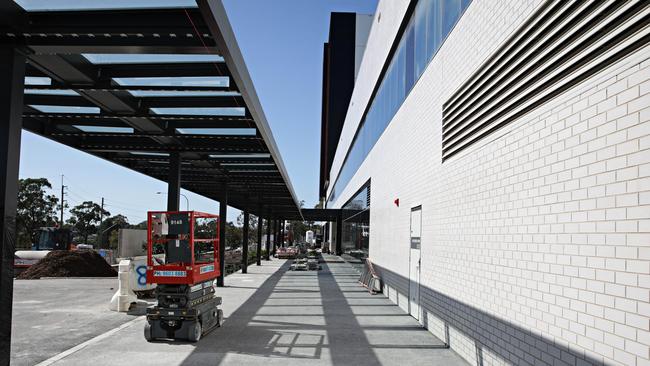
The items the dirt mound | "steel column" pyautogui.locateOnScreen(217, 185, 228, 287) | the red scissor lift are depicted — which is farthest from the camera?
the dirt mound

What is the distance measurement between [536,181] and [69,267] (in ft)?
84.6

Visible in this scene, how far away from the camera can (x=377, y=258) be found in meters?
22.5

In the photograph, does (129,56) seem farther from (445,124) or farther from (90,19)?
(445,124)

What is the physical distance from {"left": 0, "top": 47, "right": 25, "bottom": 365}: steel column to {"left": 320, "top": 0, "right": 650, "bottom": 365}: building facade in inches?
239

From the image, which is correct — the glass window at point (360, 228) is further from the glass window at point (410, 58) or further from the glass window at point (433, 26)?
the glass window at point (433, 26)

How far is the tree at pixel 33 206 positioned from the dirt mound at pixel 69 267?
45.1m

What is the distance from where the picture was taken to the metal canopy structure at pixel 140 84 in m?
6.27

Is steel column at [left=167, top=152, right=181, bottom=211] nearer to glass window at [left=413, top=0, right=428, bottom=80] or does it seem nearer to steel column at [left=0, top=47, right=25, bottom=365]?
glass window at [left=413, top=0, right=428, bottom=80]

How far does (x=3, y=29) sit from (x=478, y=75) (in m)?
6.38

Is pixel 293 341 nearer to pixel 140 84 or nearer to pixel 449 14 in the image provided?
pixel 140 84

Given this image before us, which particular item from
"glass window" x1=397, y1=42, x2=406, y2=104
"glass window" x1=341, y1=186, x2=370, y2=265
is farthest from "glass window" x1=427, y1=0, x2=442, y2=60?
"glass window" x1=341, y1=186, x2=370, y2=265

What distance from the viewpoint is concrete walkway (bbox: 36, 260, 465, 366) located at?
8961 mm

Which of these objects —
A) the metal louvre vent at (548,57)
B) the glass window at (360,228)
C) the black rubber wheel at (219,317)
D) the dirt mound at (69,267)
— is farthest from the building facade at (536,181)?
the dirt mound at (69,267)

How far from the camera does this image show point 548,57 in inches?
231
